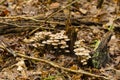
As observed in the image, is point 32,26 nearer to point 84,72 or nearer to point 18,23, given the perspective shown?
point 18,23

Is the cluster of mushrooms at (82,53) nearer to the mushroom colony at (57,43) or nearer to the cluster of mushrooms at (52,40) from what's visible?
the mushroom colony at (57,43)

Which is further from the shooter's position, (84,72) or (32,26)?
(32,26)

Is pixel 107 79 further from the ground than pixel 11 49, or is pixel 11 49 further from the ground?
pixel 11 49

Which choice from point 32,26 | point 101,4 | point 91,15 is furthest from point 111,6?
point 32,26

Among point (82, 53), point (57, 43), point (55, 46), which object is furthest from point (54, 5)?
point (82, 53)

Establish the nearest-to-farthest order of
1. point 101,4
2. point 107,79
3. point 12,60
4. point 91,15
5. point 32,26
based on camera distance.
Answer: point 107,79 → point 12,60 → point 32,26 → point 91,15 → point 101,4

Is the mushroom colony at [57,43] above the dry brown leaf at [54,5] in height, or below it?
below

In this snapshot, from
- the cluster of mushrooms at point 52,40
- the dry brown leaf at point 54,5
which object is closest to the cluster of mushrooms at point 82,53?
the cluster of mushrooms at point 52,40

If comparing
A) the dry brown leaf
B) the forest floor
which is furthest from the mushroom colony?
the dry brown leaf

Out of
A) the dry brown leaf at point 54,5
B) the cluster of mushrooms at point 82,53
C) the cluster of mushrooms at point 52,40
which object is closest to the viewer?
the cluster of mushrooms at point 82,53
